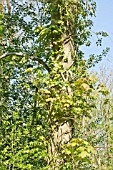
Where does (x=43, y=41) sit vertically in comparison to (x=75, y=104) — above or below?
above

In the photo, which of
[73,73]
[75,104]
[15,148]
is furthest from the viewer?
[15,148]

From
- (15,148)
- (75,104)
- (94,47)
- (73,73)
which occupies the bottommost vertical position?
(15,148)

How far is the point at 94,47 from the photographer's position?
5164mm

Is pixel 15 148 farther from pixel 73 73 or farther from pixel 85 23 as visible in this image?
pixel 85 23

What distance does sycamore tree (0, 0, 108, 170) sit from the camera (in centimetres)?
378

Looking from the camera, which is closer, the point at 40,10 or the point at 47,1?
the point at 47,1

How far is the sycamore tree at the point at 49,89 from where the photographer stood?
3779 millimetres

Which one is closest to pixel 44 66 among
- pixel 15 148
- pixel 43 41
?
Result: pixel 43 41

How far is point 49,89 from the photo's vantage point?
12.6 feet

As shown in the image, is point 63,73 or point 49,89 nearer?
point 49,89

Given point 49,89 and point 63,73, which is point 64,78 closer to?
point 63,73

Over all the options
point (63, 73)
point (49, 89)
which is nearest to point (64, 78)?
point (63, 73)

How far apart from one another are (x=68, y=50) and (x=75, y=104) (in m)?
0.80

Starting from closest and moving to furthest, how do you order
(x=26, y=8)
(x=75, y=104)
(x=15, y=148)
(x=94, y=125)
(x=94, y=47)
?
(x=75, y=104)
(x=15, y=148)
(x=94, y=125)
(x=94, y=47)
(x=26, y=8)
